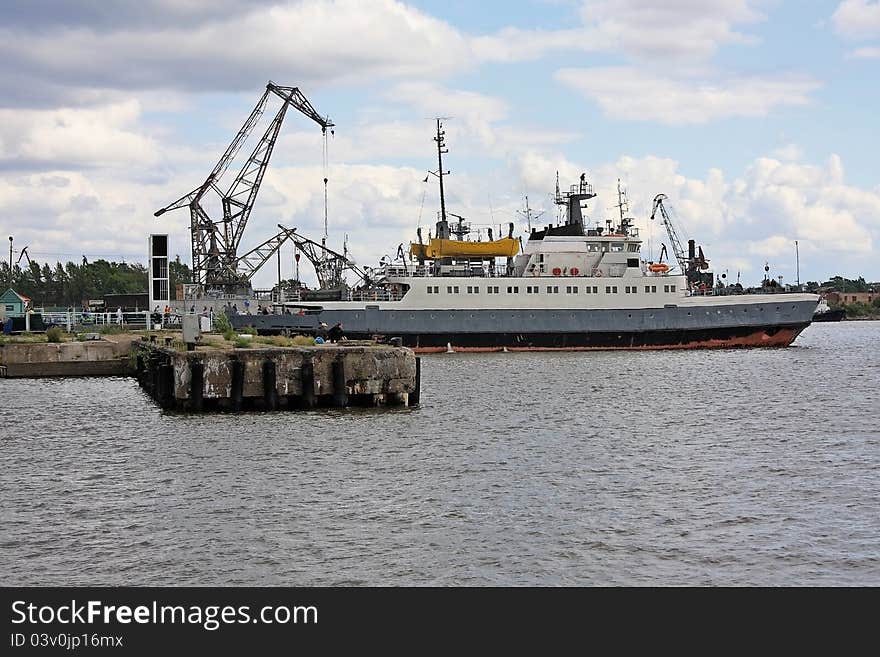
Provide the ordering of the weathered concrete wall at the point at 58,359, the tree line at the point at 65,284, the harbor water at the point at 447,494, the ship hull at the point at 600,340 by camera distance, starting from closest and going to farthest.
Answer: the harbor water at the point at 447,494 < the weathered concrete wall at the point at 58,359 < the ship hull at the point at 600,340 < the tree line at the point at 65,284

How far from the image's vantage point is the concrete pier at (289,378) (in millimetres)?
29219

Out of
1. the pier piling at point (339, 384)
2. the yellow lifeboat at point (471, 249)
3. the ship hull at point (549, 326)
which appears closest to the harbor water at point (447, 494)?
the pier piling at point (339, 384)

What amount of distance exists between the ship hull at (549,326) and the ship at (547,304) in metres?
0.06

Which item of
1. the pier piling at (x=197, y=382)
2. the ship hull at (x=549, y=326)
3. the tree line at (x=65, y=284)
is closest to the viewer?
the pier piling at (x=197, y=382)

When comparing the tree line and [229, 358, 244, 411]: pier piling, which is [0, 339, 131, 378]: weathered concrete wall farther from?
the tree line

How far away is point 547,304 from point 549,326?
140 cm

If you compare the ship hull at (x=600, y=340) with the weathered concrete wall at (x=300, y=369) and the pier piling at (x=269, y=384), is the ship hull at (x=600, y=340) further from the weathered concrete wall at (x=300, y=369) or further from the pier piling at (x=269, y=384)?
the pier piling at (x=269, y=384)

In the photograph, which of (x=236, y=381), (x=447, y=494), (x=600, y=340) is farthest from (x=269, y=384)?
(x=600, y=340)

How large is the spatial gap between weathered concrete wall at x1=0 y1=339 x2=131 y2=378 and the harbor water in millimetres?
8845

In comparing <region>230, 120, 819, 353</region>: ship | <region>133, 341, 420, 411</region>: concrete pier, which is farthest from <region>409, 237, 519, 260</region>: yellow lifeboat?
<region>133, 341, 420, 411</region>: concrete pier

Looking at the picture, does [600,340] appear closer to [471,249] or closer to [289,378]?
[471,249]
